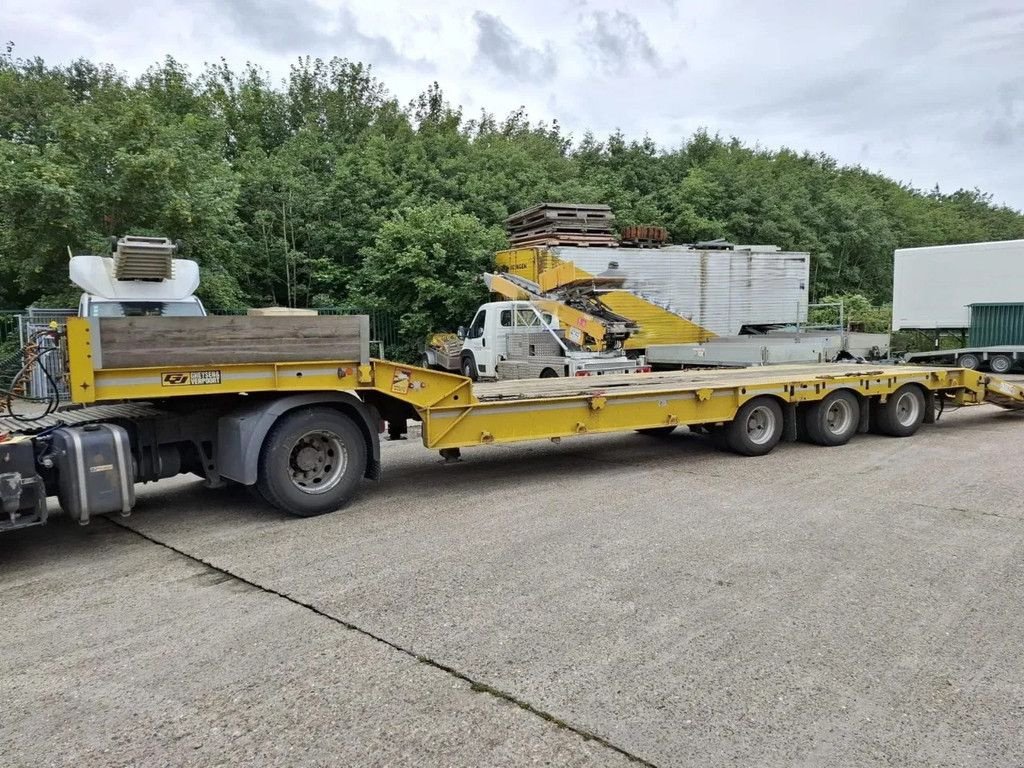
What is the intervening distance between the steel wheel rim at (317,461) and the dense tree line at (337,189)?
1181 centimetres

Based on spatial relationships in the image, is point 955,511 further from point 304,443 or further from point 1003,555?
point 304,443

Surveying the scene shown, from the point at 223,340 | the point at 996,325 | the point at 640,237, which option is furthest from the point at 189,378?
the point at 996,325

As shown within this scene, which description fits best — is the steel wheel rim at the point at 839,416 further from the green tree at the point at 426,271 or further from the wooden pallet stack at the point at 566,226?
the green tree at the point at 426,271

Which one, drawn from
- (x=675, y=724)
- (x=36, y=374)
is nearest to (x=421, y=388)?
(x=36, y=374)

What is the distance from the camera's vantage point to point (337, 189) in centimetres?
2488

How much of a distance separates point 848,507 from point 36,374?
7.77 meters

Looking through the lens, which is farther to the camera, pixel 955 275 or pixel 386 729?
pixel 955 275

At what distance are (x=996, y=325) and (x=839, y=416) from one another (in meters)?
15.4

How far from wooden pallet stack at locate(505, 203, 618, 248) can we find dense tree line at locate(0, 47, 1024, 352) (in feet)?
4.73

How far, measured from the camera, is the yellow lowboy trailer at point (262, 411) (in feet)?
18.5

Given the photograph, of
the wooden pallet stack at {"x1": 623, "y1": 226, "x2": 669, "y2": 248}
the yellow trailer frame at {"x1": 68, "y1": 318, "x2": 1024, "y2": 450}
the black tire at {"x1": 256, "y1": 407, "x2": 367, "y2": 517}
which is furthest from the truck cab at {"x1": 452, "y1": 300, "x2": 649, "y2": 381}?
the black tire at {"x1": 256, "y1": 407, "x2": 367, "y2": 517}

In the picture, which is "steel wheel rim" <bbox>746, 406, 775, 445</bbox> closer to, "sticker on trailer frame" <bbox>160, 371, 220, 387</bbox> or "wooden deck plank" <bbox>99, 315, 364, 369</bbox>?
"wooden deck plank" <bbox>99, 315, 364, 369</bbox>

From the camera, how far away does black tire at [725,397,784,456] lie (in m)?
9.42

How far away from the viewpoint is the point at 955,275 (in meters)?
25.0
